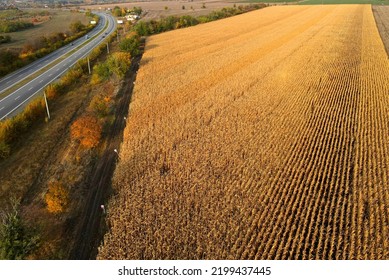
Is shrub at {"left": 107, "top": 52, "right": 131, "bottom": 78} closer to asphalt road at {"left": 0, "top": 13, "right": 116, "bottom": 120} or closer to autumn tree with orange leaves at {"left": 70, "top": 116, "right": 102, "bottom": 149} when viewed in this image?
asphalt road at {"left": 0, "top": 13, "right": 116, "bottom": 120}

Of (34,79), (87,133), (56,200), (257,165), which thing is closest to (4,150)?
(87,133)

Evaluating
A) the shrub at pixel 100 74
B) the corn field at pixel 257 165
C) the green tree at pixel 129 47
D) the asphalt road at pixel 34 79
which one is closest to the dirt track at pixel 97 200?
the corn field at pixel 257 165

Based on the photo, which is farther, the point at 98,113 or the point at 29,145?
the point at 98,113

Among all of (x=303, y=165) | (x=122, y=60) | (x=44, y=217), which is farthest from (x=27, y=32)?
(x=303, y=165)

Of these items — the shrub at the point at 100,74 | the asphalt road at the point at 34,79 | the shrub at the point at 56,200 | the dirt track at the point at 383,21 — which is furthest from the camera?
the dirt track at the point at 383,21

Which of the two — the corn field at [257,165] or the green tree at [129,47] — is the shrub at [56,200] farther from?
the green tree at [129,47]

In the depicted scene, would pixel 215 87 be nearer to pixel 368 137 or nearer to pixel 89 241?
pixel 368 137
